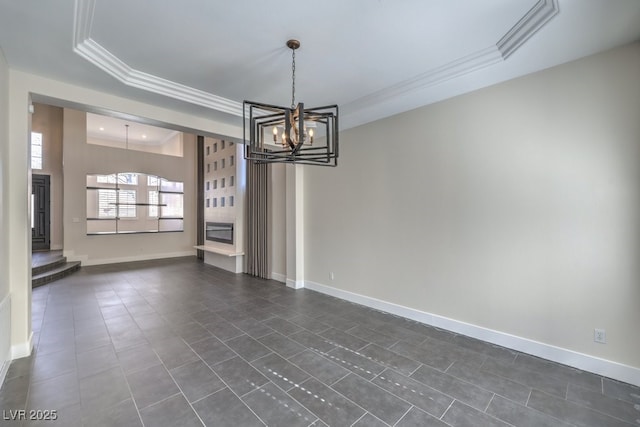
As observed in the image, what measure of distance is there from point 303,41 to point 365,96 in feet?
4.72

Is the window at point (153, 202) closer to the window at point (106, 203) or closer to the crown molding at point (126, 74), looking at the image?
the window at point (106, 203)

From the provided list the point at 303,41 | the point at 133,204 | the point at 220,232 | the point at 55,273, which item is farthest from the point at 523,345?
the point at 133,204

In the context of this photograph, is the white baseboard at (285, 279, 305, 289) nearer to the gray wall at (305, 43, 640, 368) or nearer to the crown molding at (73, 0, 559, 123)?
the gray wall at (305, 43, 640, 368)

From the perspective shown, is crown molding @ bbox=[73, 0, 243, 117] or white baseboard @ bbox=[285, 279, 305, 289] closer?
crown molding @ bbox=[73, 0, 243, 117]

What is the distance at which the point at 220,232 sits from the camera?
7270 millimetres

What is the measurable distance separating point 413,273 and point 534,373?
1582 mm

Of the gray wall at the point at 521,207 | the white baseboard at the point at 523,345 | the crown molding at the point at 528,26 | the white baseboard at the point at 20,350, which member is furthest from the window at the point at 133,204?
the crown molding at the point at 528,26

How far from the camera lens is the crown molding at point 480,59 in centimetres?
208

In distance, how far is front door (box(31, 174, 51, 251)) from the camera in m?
7.53

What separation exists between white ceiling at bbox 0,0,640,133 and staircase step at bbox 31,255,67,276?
4.92m

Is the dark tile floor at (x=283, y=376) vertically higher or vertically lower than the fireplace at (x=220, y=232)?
lower

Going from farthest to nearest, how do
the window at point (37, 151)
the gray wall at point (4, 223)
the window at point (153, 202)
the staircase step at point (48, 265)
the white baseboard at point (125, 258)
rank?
1. the window at point (153, 202)
2. the window at point (37, 151)
3. the white baseboard at point (125, 258)
4. the staircase step at point (48, 265)
5. the gray wall at point (4, 223)

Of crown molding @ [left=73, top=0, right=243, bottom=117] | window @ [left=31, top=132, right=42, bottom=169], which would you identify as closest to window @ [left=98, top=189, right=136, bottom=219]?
window @ [left=31, top=132, right=42, bottom=169]

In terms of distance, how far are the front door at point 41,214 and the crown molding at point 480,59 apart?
9.01 m
